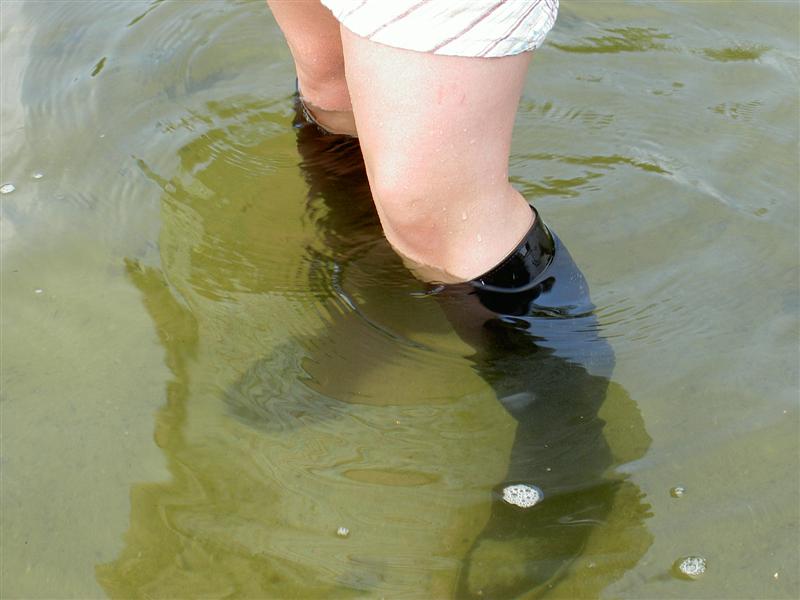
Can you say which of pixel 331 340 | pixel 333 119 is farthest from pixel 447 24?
pixel 333 119

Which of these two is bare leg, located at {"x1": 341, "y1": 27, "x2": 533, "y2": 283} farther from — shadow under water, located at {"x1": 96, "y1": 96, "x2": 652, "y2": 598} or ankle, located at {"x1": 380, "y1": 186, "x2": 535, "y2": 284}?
shadow under water, located at {"x1": 96, "y1": 96, "x2": 652, "y2": 598}

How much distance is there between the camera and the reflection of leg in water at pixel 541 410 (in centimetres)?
131

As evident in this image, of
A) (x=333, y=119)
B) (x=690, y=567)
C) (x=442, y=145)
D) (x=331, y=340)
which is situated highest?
(x=442, y=145)

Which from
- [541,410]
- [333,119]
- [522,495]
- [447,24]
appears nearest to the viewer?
[447,24]

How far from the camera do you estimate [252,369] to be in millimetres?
1549

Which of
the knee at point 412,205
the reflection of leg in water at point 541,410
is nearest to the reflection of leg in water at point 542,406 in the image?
the reflection of leg in water at point 541,410

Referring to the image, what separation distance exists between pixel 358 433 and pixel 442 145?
49 cm

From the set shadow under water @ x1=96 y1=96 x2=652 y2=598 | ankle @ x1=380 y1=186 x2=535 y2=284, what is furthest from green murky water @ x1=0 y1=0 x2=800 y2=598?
ankle @ x1=380 y1=186 x2=535 y2=284

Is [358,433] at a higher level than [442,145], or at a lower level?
lower

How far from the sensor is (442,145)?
1.31 meters

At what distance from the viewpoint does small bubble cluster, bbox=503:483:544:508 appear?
4.50ft

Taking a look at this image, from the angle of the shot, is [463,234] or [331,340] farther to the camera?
[331,340]

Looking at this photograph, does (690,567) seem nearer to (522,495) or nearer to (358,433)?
(522,495)

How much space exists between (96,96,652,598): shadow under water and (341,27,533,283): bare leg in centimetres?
14
